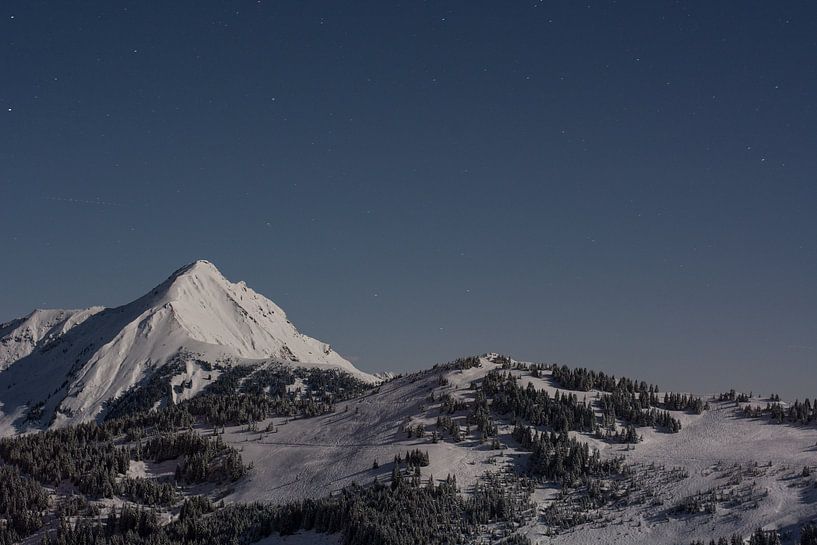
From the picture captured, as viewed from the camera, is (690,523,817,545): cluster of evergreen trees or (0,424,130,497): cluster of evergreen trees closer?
(690,523,817,545): cluster of evergreen trees

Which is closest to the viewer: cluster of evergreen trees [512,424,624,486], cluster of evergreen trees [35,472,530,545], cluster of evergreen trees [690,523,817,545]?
cluster of evergreen trees [690,523,817,545]

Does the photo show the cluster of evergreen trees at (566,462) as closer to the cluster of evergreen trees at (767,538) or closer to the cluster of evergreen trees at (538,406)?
the cluster of evergreen trees at (538,406)

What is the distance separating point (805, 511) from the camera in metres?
77.3

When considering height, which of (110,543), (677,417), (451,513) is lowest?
(110,543)

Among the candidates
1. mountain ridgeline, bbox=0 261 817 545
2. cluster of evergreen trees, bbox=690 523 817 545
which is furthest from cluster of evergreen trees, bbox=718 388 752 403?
cluster of evergreen trees, bbox=690 523 817 545

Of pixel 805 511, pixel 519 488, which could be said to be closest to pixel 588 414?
pixel 519 488

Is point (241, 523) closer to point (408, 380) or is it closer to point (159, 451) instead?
point (159, 451)

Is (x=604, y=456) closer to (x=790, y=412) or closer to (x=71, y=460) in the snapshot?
(x=790, y=412)

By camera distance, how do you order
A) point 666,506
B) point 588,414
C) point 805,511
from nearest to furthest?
1. point 805,511
2. point 666,506
3. point 588,414

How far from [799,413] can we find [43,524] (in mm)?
121858

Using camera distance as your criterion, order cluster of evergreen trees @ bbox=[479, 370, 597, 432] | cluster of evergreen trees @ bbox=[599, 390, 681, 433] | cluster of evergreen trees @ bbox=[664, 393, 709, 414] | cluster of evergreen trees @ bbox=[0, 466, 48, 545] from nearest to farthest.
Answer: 1. cluster of evergreen trees @ bbox=[0, 466, 48, 545]
2. cluster of evergreen trees @ bbox=[479, 370, 597, 432]
3. cluster of evergreen trees @ bbox=[599, 390, 681, 433]
4. cluster of evergreen trees @ bbox=[664, 393, 709, 414]

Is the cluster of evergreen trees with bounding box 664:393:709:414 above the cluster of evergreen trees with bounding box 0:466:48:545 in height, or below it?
above

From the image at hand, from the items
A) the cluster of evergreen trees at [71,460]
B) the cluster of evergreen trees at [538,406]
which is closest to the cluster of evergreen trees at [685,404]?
the cluster of evergreen trees at [538,406]

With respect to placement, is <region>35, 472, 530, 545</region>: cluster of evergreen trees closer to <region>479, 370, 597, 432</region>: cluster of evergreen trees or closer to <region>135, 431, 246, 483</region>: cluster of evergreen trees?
<region>135, 431, 246, 483</region>: cluster of evergreen trees
